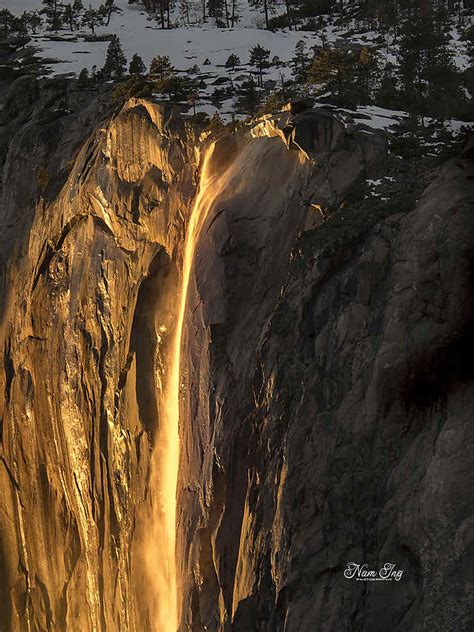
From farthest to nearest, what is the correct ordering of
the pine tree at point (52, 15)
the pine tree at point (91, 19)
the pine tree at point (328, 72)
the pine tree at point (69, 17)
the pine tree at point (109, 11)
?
1. the pine tree at point (109, 11)
2. the pine tree at point (91, 19)
3. the pine tree at point (69, 17)
4. the pine tree at point (52, 15)
5. the pine tree at point (328, 72)

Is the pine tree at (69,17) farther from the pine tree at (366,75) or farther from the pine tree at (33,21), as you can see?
the pine tree at (366,75)

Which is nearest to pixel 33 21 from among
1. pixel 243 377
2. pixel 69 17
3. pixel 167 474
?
pixel 69 17

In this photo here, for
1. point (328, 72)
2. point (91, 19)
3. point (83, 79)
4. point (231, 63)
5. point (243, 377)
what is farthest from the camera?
point (91, 19)

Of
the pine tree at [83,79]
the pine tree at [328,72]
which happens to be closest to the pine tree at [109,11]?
the pine tree at [83,79]

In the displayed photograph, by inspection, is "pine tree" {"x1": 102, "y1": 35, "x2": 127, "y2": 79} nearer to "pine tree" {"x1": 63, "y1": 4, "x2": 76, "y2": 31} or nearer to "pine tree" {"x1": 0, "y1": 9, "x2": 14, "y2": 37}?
"pine tree" {"x1": 0, "y1": 9, "x2": 14, "y2": 37}

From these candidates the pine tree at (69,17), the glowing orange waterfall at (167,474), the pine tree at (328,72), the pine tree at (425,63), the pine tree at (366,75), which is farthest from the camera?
the pine tree at (69,17)

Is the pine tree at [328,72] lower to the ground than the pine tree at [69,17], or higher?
lower

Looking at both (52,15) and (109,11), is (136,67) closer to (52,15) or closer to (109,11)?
(109,11)

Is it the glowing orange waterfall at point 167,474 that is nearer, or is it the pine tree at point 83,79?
the glowing orange waterfall at point 167,474
